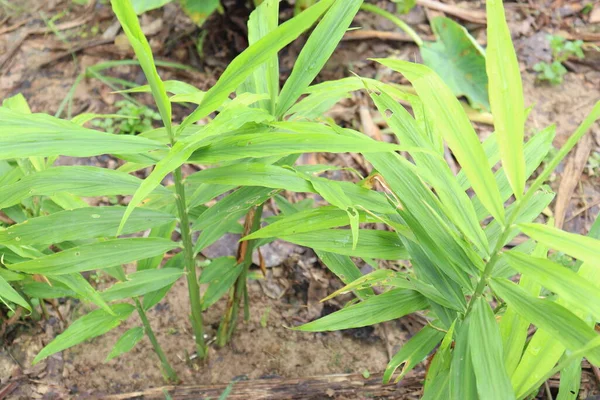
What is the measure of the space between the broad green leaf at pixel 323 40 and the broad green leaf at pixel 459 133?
0.17 m

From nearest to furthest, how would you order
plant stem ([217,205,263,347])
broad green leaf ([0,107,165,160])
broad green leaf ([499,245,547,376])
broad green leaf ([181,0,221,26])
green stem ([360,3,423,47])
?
broad green leaf ([0,107,165,160]) < broad green leaf ([499,245,547,376]) < plant stem ([217,205,263,347]) < broad green leaf ([181,0,221,26]) < green stem ([360,3,423,47])

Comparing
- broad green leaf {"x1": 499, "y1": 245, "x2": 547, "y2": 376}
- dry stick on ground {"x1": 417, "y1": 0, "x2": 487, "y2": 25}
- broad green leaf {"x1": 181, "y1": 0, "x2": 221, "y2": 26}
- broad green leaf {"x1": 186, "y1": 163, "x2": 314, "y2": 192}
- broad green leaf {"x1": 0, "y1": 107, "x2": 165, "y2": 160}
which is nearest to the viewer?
broad green leaf {"x1": 0, "y1": 107, "x2": 165, "y2": 160}

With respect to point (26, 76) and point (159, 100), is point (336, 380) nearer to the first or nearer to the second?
point (159, 100)

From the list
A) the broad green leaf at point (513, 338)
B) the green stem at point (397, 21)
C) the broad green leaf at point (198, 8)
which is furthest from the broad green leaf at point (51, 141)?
the green stem at point (397, 21)

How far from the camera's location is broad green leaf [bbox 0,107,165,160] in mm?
818

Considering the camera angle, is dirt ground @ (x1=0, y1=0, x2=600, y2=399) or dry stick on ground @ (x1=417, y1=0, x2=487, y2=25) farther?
dry stick on ground @ (x1=417, y1=0, x2=487, y2=25)

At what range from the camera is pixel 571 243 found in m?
0.75

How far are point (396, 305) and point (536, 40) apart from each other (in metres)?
1.79

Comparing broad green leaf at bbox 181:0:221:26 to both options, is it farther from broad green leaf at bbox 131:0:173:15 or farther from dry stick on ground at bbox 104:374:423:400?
dry stick on ground at bbox 104:374:423:400

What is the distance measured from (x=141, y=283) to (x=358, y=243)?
18.8 inches

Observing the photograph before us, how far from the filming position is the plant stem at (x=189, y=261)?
106 cm

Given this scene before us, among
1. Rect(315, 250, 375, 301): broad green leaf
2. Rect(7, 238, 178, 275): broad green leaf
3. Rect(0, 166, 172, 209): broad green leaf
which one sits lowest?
Rect(315, 250, 375, 301): broad green leaf

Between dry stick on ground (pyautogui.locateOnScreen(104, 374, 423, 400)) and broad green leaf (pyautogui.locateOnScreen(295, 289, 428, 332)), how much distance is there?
18.6 inches

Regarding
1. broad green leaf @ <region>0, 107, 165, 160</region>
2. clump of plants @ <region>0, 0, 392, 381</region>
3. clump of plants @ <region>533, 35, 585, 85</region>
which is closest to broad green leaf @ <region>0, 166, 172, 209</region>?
clump of plants @ <region>0, 0, 392, 381</region>
